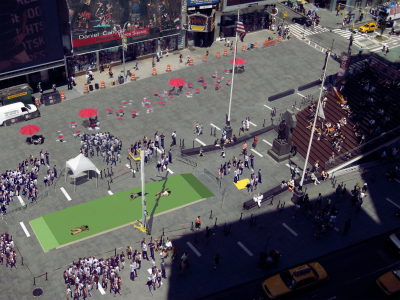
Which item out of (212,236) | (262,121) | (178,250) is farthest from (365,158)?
(178,250)

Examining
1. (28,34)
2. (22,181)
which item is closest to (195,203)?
(22,181)

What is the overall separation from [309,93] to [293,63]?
29.3ft

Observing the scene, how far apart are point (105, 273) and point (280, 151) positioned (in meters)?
23.0

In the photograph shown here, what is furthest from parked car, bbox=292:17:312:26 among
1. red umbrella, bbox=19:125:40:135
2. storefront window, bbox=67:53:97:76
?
red umbrella, bbox=19:125:40:135

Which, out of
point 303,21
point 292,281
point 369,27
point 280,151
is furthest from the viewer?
point 303,21

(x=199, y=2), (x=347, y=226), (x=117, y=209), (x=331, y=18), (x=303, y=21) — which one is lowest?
(x=117, y=209)

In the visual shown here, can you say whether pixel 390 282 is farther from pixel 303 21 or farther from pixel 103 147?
pixel 303 21

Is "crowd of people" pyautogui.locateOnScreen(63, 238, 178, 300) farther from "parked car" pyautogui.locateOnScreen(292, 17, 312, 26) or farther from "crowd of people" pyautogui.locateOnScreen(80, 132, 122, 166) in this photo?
"parked car" pyautogui.locateOnScreen(292, 17, 312, 26)

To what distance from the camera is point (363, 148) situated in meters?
50.1

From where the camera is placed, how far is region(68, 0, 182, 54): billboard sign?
61.7m

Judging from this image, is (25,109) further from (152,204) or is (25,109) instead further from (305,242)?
(305,242)

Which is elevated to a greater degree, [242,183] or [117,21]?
[117,21]

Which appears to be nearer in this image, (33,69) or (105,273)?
(105,273)

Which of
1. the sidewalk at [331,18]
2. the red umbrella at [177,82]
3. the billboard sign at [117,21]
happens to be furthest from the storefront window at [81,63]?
the sidewalk at [331,18]
